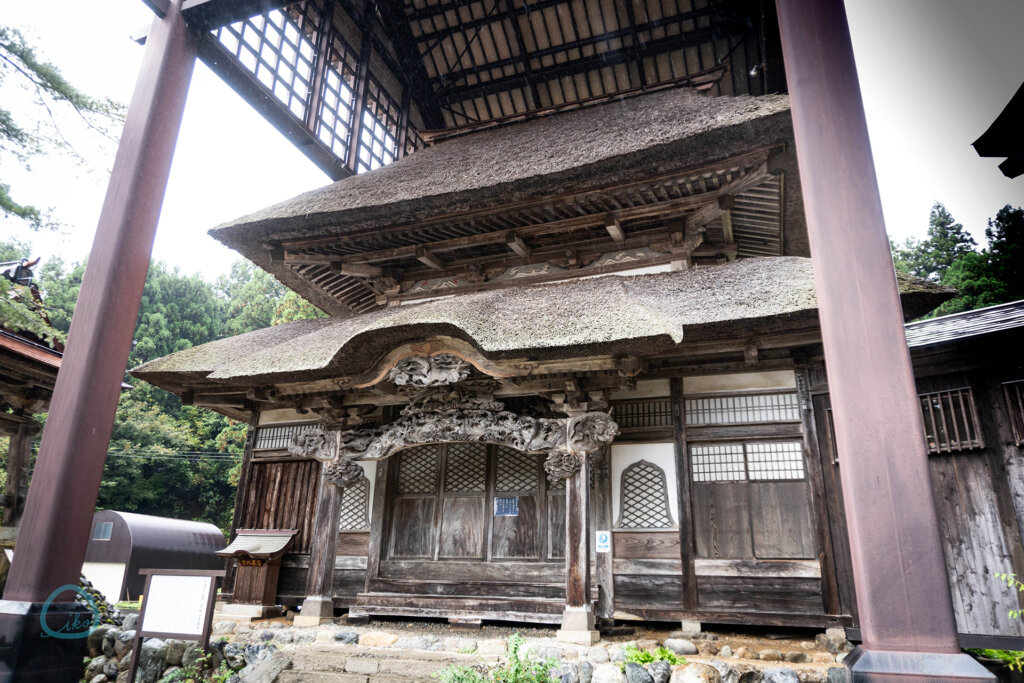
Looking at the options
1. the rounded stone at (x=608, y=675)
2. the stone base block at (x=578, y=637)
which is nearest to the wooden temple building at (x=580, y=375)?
the stone base block at (x=578, y=637)

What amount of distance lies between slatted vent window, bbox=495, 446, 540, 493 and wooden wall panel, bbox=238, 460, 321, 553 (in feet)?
9.70

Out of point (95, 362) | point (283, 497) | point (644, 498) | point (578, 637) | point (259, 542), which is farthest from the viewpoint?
point (283, 497)

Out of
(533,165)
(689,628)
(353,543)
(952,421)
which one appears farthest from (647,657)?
(533,165)

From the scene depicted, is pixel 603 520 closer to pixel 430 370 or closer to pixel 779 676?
pixel 430 370

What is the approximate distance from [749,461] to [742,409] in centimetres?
61

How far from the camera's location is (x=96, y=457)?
18.5 feet

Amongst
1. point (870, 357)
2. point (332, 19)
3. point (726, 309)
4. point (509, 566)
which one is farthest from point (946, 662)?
point (332, 19)

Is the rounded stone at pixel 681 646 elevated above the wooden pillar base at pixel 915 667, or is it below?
below

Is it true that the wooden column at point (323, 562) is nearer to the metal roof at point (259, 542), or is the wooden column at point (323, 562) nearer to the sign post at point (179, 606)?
the metal roof at point (259, 542)

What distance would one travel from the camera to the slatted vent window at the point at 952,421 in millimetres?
6410

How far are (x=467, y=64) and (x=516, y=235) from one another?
6460 mm

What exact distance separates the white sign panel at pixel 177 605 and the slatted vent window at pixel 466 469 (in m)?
3.72

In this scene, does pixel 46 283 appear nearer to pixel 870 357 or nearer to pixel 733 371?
pixel 733 371

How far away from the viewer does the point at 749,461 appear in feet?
24.7
